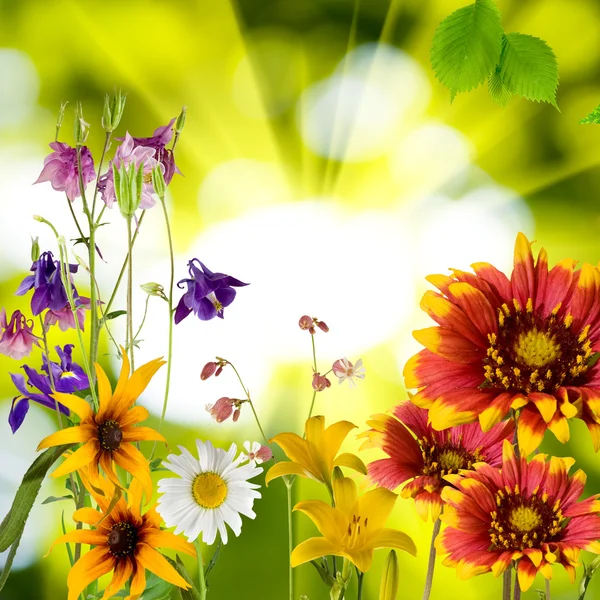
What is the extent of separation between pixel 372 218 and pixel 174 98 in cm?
25

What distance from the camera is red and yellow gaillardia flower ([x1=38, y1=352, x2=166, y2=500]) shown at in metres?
0.43

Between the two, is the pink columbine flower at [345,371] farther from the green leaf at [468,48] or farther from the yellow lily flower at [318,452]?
the green leaf at [468,48]

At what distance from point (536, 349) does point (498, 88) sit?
19 centimetres

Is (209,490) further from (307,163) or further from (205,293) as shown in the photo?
(307,163)

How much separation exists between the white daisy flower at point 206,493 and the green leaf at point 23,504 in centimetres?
7

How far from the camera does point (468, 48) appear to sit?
43cm

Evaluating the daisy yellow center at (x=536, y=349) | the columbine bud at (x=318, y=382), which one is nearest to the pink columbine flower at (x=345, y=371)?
the columbine bud at (x=318, y=382)

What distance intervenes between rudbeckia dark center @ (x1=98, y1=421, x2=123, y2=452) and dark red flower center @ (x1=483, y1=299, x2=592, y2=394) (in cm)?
22

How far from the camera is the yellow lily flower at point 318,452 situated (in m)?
0.44

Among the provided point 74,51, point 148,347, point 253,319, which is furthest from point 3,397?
point 74,51

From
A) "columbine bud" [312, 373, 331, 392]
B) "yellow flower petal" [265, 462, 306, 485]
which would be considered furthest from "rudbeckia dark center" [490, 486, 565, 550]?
"columbine bud" [312, 373, 331, 392]

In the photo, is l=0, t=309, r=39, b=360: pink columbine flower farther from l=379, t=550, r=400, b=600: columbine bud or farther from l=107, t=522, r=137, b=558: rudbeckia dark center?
l=379, t=550, r=400, b=600: columbine bud

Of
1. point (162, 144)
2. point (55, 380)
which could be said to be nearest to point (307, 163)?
point (162, 144)

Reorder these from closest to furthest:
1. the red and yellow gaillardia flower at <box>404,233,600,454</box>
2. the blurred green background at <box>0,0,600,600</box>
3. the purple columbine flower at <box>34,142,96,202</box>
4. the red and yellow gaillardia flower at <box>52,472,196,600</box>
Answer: the red and yellow gaillardia flower at <box>404,233,600,454</box> < the red and yellow gaillardia flower at <box>52,472,196,600</box> < the purple columbine flower at <box>34,142,96,202</box> < the blurred green background at <box>0,0,600,600</box>
